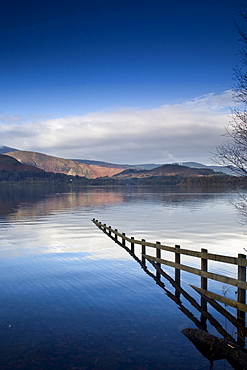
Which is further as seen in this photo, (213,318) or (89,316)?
(89,316)

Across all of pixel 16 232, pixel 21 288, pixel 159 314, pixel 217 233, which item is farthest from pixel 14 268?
pixel 217 233

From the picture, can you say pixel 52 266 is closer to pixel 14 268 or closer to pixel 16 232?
pixel 14 268

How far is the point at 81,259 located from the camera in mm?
23625

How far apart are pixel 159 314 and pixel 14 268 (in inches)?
445

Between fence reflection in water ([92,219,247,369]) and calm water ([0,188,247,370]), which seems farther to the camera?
calm water ([0,188,247,370])

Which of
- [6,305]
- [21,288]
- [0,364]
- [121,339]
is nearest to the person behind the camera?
[0,364]

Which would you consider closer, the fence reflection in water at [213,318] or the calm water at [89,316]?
the fence reflection in water at [213,318]

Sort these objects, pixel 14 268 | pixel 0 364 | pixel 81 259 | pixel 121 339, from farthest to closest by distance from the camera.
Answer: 1. pixel 81 259
2. pixel 14 268
3. pixel 121 339
4. pixel 0 364

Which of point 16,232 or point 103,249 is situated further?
point 16,232

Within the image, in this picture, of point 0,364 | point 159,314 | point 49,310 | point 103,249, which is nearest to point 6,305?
point 49,310

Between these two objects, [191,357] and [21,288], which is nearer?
[191,357]

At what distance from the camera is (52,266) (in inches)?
848

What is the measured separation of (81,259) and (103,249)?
180 inches

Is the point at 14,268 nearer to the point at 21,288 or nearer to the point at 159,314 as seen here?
the point at 21,288
